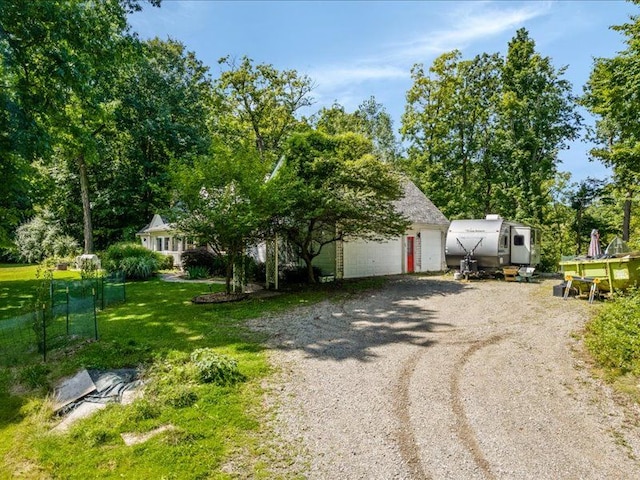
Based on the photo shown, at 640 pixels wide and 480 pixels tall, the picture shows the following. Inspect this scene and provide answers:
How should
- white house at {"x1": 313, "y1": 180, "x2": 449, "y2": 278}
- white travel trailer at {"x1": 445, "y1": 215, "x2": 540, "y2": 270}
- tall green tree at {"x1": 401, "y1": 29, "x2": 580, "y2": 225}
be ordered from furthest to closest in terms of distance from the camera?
tall green tree at {"x1": 401, "y1": 29, "x2": 580, "y2": 225}, white house at {"x1": 313, "y1": 180, "x2": 449, "y2": 278}, white travel trailer at {"x1": 445, "y1": 215, "x2": 540, "y2": 270}

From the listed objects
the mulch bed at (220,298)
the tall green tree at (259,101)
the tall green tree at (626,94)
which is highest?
the tall green tree at (259,101)

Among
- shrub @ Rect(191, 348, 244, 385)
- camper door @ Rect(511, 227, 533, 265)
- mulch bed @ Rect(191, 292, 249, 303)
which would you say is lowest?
shrub @ Rect(191, 348, 244, 385)

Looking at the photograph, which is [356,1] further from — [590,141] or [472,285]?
[590,141]

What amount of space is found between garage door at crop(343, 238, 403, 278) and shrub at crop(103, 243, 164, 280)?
1030cm

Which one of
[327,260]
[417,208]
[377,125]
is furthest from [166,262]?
[377,125]

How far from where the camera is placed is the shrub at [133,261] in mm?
19828

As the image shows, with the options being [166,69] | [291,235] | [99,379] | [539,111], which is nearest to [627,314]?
A: [99,379]

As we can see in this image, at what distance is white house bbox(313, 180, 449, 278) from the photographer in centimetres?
1819

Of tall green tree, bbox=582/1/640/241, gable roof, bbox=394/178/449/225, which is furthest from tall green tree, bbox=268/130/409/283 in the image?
tall green tree, bbox=582/1/640/241

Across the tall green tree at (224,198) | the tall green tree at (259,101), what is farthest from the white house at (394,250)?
the tall green tree at (259,101)

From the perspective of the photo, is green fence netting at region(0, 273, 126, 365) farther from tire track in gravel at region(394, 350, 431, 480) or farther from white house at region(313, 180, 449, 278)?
white house at region(313, 180, 449, 278)

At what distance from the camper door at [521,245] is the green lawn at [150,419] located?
556 inches

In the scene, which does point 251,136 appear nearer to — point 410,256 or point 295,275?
point 410,256

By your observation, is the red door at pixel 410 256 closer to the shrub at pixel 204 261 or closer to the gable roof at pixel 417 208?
the gable roof at pixel 417 208
